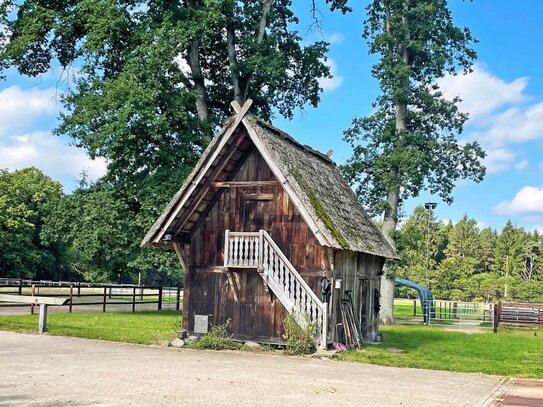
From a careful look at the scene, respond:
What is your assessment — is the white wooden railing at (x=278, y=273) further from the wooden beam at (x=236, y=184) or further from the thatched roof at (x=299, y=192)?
the wooden beam at (x=236, y=184)

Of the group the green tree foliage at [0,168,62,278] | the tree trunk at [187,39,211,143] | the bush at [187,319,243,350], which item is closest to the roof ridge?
the bush at [187,319,243,350]

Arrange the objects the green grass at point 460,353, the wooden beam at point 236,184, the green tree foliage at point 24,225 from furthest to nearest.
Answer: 1. the green tree foliage at point 24,225
2. the wooden beam at point 236,184
3. the green grass at point 460,353

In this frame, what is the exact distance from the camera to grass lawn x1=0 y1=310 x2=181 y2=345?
20844 mm

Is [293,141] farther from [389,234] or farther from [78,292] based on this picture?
[78,292]

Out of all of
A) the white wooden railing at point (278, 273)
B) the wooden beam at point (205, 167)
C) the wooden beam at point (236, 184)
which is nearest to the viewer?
the white wooden railing at point (278, 273)

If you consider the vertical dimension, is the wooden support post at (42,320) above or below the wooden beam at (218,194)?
below

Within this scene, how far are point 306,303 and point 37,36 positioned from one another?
68.4 feet

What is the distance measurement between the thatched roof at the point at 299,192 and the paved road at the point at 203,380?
3.81 metres

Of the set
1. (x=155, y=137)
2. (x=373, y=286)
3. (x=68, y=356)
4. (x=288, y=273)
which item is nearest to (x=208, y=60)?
(x=155, y=137)

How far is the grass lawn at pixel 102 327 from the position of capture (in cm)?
2084

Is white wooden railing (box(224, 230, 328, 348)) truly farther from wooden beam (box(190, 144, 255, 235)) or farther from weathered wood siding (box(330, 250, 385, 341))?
wooden beam (box(190, 144, 255, 235))

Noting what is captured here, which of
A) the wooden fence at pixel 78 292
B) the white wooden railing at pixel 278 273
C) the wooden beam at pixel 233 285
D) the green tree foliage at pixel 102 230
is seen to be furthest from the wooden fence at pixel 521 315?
the wooden fence at pixel 78 292

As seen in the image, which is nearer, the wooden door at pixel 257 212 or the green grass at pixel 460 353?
the green grass at pixel 460 353

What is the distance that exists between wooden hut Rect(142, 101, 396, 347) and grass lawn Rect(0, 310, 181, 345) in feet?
6.40
